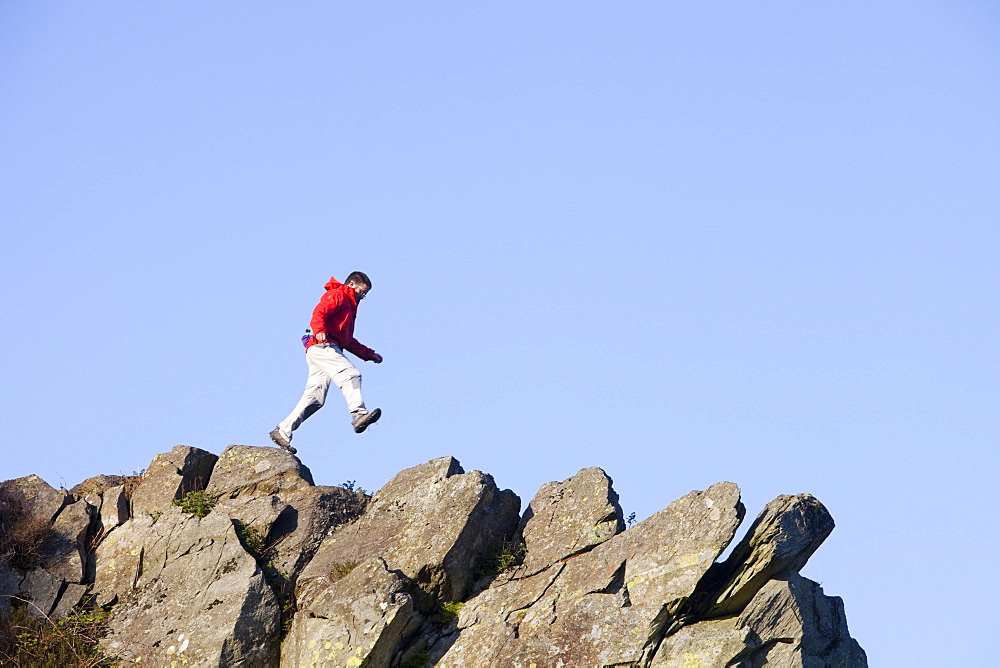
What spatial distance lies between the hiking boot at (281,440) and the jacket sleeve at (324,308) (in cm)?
210

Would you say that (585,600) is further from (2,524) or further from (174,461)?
(2,524)

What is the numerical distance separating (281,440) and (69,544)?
4615mm

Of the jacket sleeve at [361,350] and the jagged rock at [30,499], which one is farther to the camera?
the jacket sleeve at [361,350]

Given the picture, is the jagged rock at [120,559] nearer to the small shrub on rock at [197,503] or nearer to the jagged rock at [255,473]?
the small shrub on rock at [197,503]

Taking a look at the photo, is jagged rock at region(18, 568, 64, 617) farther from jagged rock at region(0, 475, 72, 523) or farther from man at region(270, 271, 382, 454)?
man at region(270, 271, 382, 454)

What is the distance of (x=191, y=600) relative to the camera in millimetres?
18734

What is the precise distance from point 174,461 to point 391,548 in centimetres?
493

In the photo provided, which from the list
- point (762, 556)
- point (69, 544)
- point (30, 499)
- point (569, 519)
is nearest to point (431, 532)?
point (569, 519)

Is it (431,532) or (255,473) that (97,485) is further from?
(431,532)

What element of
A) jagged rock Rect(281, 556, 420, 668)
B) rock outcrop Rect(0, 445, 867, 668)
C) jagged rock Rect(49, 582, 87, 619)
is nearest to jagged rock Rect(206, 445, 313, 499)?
rock outcrop Rect(0, 445, 867, 668)

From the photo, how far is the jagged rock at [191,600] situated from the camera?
1805cm

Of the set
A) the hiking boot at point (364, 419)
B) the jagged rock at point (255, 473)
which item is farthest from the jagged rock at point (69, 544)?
the hiking boot at point (364, 419)

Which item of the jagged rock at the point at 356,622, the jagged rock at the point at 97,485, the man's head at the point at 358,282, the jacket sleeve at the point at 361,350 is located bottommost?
the jagged rock at the point at 356,622

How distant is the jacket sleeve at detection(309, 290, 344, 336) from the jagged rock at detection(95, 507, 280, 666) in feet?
15.5
